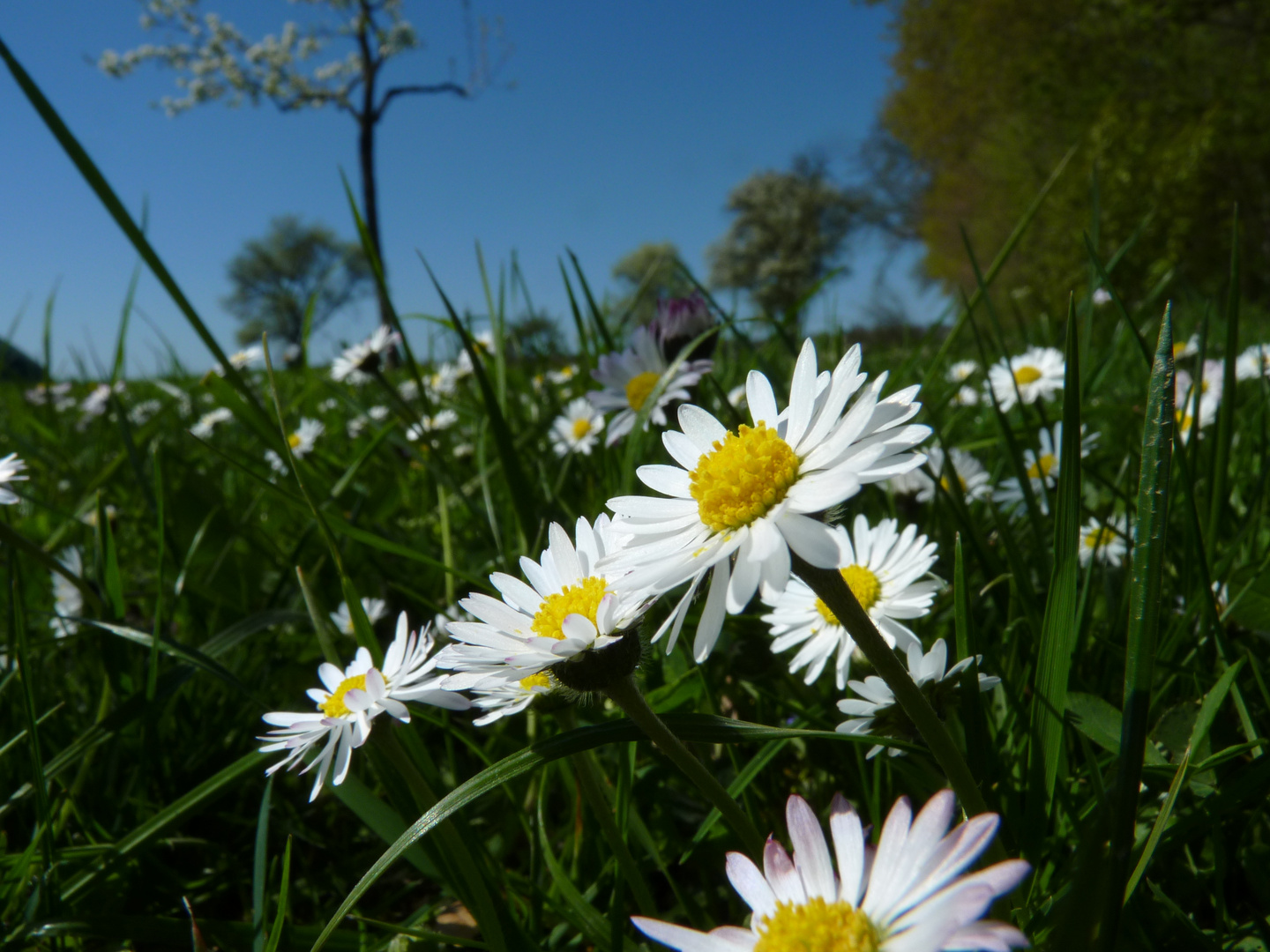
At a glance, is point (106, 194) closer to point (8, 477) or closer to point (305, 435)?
point (8, 477)

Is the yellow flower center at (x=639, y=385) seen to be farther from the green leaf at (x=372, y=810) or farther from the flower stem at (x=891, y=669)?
the flower stem at (x=891, y=669)

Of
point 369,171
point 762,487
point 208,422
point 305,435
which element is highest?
point 369,171

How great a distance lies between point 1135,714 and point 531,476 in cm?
132

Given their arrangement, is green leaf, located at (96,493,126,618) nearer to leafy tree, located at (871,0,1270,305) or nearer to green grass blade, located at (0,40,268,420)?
green grass blade, located at (0,40,268,420)

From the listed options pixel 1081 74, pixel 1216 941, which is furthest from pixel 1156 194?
pixel 1216 941

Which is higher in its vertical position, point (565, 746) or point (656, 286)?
point (656, 286)

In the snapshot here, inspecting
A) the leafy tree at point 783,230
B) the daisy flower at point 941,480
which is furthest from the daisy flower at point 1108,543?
the leafy tree at point 783,230

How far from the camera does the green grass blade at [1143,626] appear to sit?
35cm

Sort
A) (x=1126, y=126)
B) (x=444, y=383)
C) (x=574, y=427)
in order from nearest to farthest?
(x=574, y=427), (x=444, y=383), (x=1126, y=126)

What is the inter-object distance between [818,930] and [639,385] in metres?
1.06

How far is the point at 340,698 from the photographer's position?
2.12 feet

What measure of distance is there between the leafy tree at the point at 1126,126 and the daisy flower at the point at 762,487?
6869 mm

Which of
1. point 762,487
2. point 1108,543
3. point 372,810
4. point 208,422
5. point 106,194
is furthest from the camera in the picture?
point 208,422

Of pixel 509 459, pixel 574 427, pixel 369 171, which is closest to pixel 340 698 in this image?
pixel 509 459
